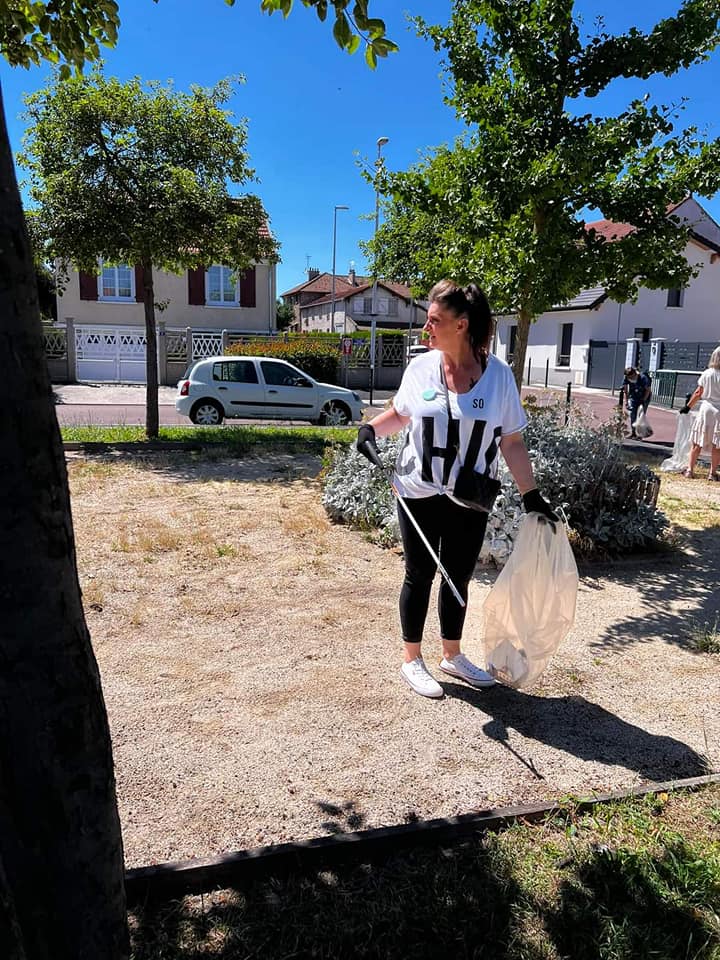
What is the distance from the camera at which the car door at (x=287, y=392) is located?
47.5ft

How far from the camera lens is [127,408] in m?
18.7

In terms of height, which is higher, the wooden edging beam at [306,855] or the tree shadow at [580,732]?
the wooden edging beam at [306,855]

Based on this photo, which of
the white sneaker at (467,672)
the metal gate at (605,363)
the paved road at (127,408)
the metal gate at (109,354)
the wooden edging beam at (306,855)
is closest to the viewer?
the wooden edging beam at (306,855)

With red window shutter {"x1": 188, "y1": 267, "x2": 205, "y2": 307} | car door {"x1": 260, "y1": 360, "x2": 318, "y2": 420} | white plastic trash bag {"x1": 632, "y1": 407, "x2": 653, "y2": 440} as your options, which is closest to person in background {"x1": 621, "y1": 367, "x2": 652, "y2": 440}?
white plastic trash bag {"x1": 632, "y1": 407, "x2": 653, "y2": 440}

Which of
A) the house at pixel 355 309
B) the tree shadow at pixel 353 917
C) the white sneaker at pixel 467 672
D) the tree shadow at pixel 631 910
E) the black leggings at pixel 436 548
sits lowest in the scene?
the tree shadow at pixel 353 917

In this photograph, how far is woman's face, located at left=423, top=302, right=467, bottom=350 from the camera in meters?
3.04

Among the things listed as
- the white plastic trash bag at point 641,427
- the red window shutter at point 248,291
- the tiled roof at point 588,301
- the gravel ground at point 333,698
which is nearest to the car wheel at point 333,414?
the white plastic trash bag at point 641,427

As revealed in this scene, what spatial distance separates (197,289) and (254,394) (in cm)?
1656

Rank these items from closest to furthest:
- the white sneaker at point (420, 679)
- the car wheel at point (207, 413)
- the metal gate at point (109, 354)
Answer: the white sneaker at point (420, 679) → the car wheel at point (207, 413) → the metal gate at point (109, 354)

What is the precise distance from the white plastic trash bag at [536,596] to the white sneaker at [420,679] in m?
0.38

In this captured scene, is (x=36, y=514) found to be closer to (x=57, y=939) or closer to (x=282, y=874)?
(x=57, y=939)

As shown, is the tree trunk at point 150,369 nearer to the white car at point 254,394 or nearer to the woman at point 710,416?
the white car at point 254,394

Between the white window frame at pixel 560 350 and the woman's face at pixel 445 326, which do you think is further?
the white window frame at pixel 560 350

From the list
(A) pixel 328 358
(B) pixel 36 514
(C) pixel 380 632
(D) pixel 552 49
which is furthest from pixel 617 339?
(B) pixel 36 514
